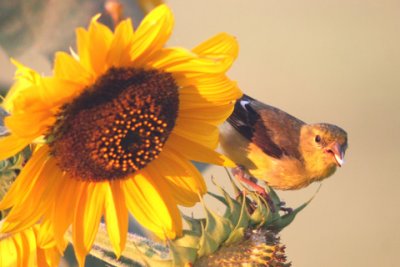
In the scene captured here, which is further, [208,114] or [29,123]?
[208,114]

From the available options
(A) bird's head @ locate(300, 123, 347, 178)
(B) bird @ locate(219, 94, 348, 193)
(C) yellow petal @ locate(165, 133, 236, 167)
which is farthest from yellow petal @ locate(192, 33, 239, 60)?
(A) bird's head @ locate(300, 123, 347, 178)

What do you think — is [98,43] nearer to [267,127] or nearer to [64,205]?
[64,205]

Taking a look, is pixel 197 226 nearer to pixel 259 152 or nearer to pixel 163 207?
pixel 163 207

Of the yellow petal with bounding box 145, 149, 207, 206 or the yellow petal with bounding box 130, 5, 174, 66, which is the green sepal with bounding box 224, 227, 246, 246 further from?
the yellow petal with bounding box 130, 5, 174, 66

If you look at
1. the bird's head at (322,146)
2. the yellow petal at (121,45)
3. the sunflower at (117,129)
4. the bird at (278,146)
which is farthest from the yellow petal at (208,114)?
the bird's head at (322,146)

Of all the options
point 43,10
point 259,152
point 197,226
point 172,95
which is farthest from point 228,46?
point 259,152

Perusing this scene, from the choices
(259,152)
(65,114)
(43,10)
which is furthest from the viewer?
(259,152)

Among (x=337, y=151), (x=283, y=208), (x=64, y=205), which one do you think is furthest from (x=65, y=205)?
(x=337, y=151)
